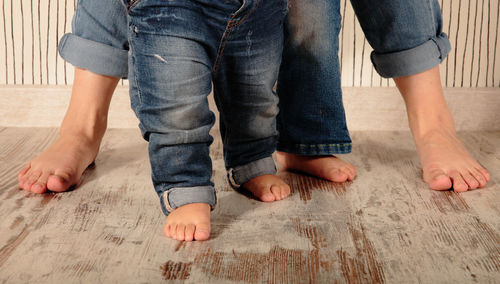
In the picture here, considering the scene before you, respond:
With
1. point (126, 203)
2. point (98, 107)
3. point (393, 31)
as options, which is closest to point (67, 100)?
point (98, 107)

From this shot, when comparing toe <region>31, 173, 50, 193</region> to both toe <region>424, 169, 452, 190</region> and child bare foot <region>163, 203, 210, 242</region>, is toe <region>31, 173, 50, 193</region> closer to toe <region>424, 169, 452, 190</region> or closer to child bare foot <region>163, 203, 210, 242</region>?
A: child bare foot <region>163, 203, 210, 242</region>

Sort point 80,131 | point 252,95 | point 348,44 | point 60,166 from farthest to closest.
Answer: point 348,44 < point 80,131 < point 60,166 < point 252,95

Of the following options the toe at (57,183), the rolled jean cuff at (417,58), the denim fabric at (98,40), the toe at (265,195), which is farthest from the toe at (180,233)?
the rolled jean cuff at (417,58)

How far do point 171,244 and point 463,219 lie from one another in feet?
1.56

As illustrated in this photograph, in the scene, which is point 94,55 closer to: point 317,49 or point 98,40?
point 98,40

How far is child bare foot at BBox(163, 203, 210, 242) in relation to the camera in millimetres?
838

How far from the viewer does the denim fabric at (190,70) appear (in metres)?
0.83

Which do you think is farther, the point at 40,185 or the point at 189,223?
the point at 40,185

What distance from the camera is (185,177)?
0.89 m

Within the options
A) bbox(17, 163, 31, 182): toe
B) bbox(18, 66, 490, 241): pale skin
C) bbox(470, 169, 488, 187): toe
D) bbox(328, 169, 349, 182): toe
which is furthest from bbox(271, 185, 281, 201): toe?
bbox(17, 163, 31, 182): toe

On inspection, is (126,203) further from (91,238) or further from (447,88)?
(447,88)

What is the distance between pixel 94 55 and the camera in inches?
45.1

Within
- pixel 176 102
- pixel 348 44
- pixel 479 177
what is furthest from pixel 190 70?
pixel 348 44

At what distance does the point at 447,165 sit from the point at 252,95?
1.37ft
